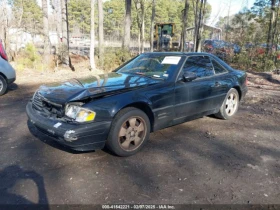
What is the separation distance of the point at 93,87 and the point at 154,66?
138cm

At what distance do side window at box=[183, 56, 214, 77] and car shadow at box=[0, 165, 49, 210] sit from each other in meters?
2.93

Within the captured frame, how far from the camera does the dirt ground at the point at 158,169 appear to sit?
9.34 ft

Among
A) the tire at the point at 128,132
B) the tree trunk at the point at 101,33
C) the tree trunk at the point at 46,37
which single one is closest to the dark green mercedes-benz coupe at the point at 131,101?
the tire at the point at 128,132

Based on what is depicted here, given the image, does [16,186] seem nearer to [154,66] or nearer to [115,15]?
[154,66]

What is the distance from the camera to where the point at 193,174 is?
3348 millimetres

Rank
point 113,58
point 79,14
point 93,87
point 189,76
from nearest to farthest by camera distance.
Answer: point 93,87
point 189,76
point 113,58
point 79,14

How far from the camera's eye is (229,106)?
18.5ft

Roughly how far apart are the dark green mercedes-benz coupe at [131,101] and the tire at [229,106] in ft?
0.54

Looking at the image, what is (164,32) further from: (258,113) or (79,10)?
(79,10)

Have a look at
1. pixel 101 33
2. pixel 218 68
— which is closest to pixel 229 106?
pixel 218 68

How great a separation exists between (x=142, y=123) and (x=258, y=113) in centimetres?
376

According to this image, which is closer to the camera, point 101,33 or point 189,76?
point 189,76

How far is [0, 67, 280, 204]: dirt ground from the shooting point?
285 cm

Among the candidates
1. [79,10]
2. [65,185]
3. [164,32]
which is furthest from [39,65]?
[79,10]
